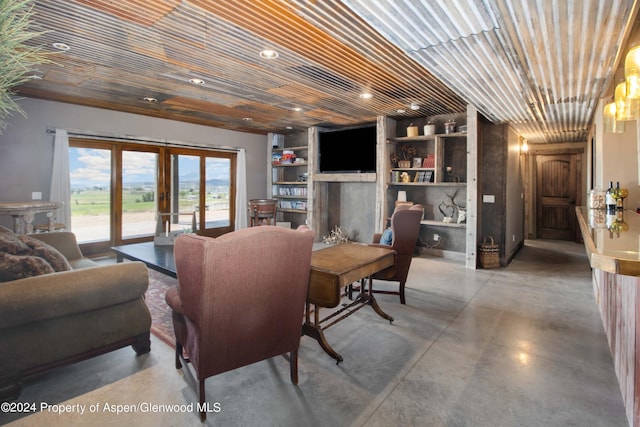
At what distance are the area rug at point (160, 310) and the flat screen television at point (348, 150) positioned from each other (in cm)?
385

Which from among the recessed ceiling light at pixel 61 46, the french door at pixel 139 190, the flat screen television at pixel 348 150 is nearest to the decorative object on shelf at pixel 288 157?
the flat screen television at pixel 348 150

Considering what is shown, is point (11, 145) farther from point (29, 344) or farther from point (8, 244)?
point (29, 344)

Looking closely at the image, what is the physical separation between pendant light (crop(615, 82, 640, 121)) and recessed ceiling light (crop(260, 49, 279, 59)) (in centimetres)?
272

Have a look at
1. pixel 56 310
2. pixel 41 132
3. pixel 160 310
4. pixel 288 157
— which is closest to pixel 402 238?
pixel 160 310

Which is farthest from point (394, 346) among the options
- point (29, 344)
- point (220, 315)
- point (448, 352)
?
point (29, 344)

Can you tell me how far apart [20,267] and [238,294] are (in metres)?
1.36

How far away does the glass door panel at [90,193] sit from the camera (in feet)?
18.5

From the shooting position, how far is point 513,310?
356 cm

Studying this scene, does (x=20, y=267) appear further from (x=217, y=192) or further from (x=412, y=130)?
(x=217, y=192)

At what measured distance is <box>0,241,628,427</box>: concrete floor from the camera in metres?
1.91

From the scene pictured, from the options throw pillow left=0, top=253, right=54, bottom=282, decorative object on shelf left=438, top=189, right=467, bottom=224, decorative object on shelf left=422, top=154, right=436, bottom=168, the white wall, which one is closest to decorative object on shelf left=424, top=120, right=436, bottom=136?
decorative object on shelf left=422, top=154, right=436, bottom=168

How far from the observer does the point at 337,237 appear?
7.23m

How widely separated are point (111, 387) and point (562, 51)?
161 inches

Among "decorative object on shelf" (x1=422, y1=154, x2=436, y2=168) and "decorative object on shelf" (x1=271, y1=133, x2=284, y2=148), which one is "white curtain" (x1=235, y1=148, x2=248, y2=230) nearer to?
"decorative object on shelf" (x1=271, y1=133, x2=284, y2=148)
